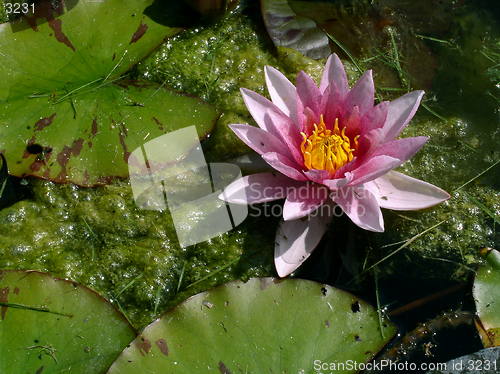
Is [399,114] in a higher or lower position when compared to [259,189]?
higher

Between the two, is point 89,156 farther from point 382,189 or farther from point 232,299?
point 382,189

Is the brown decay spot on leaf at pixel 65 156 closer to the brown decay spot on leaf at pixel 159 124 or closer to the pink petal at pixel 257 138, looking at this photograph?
the brown decay spot on leaf at pixel 159 124

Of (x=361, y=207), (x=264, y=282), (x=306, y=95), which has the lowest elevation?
(x=264, y=282)

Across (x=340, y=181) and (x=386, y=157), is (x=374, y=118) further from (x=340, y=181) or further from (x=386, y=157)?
(x=340, y=181)

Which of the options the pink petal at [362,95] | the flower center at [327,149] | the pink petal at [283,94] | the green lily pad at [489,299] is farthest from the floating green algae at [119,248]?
the green lily pad at [489,299]

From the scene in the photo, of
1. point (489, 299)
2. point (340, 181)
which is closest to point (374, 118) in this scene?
point (340, 181)

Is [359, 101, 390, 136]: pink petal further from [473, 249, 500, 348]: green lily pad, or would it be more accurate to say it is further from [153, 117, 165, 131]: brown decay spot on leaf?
[153, 117, 165, 131]: brown decay spot on leaf
